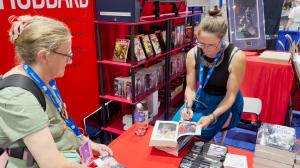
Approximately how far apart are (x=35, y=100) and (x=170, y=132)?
86 centimetres

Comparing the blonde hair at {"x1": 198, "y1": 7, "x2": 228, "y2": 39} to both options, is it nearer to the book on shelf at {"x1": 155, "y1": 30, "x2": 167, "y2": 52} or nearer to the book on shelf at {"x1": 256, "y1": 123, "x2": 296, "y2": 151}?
the book on shelf at {"x1": 256, "y1": 123, "x2": 296, "y2": 151}

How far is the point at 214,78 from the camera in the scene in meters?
2.21

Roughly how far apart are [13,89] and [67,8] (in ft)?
5.22

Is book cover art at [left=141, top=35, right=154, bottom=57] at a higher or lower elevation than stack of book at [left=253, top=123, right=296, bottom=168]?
higher

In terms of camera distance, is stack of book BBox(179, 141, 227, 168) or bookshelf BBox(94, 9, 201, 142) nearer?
stack of book BBox(179, 141, 227, 168)

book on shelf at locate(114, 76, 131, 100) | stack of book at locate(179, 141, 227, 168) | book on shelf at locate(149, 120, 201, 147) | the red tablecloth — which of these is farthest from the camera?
the red tablecloth

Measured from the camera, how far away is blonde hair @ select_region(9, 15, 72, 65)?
1.11m

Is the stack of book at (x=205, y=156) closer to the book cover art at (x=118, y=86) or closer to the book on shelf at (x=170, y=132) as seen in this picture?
the book on shelf at (x=170, y=132)

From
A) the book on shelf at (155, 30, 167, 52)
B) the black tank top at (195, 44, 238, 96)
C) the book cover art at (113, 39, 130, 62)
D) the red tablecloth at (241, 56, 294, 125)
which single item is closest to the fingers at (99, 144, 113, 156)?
the black tank top at (195, 44, 238, 96)

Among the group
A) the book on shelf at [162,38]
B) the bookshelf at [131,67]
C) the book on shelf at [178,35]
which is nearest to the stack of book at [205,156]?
the bookshelf at [131,67]

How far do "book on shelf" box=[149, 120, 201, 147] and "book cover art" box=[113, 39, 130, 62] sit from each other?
4.09 feet

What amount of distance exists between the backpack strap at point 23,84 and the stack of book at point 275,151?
111cm

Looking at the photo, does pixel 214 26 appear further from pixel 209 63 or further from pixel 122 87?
pixel 122 87

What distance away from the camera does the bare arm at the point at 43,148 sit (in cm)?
105
